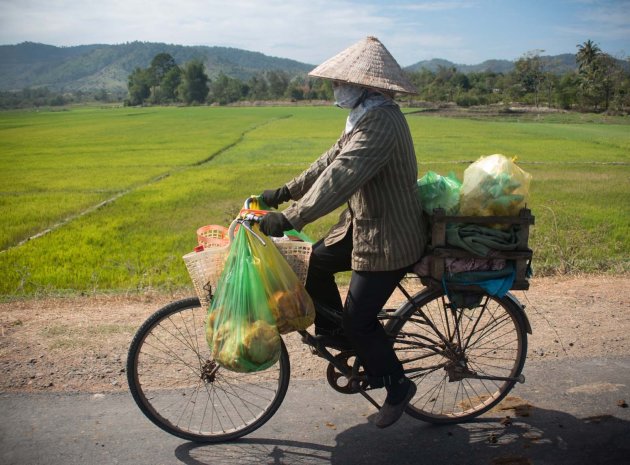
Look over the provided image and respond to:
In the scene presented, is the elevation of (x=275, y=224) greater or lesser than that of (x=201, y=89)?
lesser

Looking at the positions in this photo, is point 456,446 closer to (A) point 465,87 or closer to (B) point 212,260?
(B) point 212,260

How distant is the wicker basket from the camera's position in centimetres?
262

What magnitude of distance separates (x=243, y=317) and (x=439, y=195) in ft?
3.64

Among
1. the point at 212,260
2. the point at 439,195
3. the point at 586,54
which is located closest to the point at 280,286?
the point at 212,260

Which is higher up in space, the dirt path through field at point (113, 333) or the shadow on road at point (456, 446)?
the dirt path through field at point (113, 333)

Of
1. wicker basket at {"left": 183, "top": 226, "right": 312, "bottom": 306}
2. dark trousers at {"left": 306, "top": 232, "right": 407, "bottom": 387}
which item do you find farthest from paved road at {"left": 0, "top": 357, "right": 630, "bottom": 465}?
wicker basket at {"left": 183, "top": 226, "right": 312, "bottom": 306}

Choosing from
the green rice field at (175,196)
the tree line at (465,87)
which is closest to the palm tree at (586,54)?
the tree line at (465,87)

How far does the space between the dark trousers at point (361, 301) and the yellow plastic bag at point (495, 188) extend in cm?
48

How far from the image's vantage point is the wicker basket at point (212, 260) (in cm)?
262

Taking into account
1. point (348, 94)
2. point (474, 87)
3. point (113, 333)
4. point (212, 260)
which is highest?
point (474, 87)

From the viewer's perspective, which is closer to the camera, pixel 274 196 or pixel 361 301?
pixel 361 301

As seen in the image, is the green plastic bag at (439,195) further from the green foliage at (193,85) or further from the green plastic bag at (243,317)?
the green foliage at (193,85)

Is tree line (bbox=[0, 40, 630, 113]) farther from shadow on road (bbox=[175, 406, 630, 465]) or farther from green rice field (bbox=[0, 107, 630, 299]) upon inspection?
shadow on road (bbox=[175, 406, 630, 465])

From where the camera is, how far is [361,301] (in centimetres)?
274
